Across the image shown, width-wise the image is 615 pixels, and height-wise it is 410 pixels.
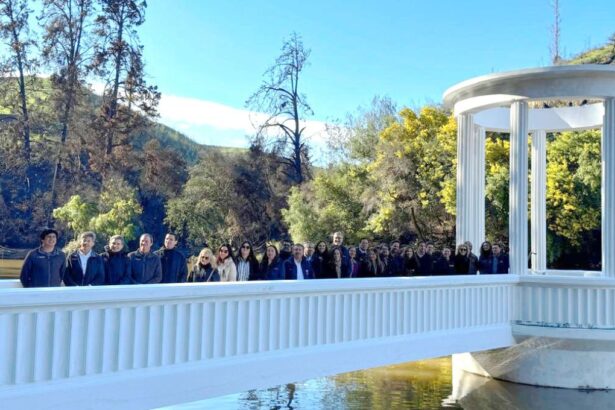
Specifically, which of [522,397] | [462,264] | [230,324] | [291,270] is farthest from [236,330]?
[522,397]

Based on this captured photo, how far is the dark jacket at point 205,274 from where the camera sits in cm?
707

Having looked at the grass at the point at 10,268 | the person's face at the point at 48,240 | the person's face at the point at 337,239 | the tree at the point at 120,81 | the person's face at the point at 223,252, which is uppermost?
the tree at the point at 120,81

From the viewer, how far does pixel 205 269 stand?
714 cm

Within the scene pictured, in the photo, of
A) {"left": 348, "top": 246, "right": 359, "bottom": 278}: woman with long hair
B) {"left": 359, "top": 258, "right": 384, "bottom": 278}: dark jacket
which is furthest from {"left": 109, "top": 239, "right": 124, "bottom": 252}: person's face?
{"left": 359, "top": 258, "right": 384, "bottom": 278}: dark jacket

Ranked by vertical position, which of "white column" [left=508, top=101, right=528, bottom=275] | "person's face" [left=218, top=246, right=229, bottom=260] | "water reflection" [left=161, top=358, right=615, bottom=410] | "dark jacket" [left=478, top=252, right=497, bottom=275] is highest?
"white column" [left=508, top=101, right=528, bottom=275]

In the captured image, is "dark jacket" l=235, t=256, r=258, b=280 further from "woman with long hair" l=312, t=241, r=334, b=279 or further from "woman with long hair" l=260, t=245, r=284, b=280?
"woman with long hair" l=312, t=241, r=334, b=279

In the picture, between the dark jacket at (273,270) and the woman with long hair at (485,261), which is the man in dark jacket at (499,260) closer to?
the woman with long hair at (485,261)

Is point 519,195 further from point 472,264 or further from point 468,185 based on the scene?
point 468,185

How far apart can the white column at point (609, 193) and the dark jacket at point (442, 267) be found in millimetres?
2191

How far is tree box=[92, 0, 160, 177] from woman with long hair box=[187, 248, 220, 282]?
1467 inches

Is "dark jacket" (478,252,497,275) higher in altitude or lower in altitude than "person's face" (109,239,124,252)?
lower

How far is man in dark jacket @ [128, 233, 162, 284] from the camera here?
6.68 meters

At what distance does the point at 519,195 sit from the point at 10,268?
3069 cm

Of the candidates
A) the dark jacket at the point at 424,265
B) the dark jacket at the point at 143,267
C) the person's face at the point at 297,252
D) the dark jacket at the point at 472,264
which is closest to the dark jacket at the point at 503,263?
the dark jacket at the point at 472,264
